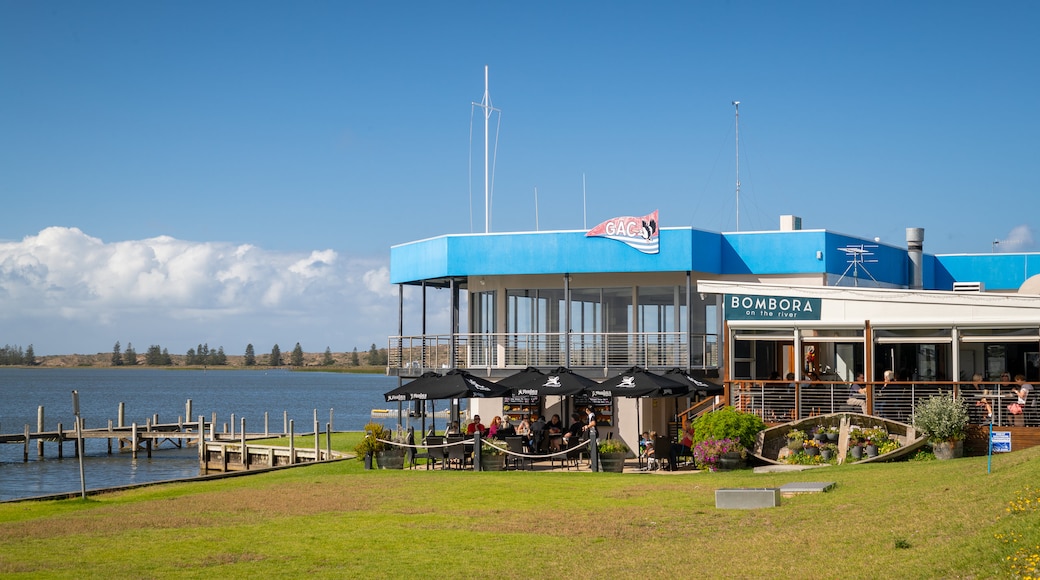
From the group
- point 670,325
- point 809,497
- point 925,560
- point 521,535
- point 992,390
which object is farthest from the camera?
point 670,325

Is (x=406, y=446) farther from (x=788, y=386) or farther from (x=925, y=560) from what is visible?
(x=925, y=560)

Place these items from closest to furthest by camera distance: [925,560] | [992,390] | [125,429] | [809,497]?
[925,560], [809,497], [992,390], [125,429]

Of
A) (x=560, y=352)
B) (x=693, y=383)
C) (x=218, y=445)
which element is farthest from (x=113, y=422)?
(x=693, y=383)

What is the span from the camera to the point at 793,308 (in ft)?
97.1

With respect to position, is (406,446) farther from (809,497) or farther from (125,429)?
(125,429)

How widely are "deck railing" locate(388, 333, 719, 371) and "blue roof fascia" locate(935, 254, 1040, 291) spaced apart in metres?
15.5

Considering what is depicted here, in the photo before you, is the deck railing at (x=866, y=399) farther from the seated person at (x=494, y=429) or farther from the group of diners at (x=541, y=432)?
the seated person at (x=494, y=429)

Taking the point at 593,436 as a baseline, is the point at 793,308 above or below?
above

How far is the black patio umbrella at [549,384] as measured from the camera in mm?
28609

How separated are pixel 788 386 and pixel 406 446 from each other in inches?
373

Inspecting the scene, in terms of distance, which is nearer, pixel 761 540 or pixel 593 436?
pixel 761 540

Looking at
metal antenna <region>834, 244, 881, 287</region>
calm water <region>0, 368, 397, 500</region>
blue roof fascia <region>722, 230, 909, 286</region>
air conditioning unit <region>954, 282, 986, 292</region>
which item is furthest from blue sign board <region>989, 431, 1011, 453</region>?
calm water <region>0, 368, 397, 500</region>

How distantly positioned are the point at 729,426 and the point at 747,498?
8005 mm

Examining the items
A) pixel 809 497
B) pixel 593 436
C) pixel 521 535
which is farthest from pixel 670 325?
pixel 521 535
